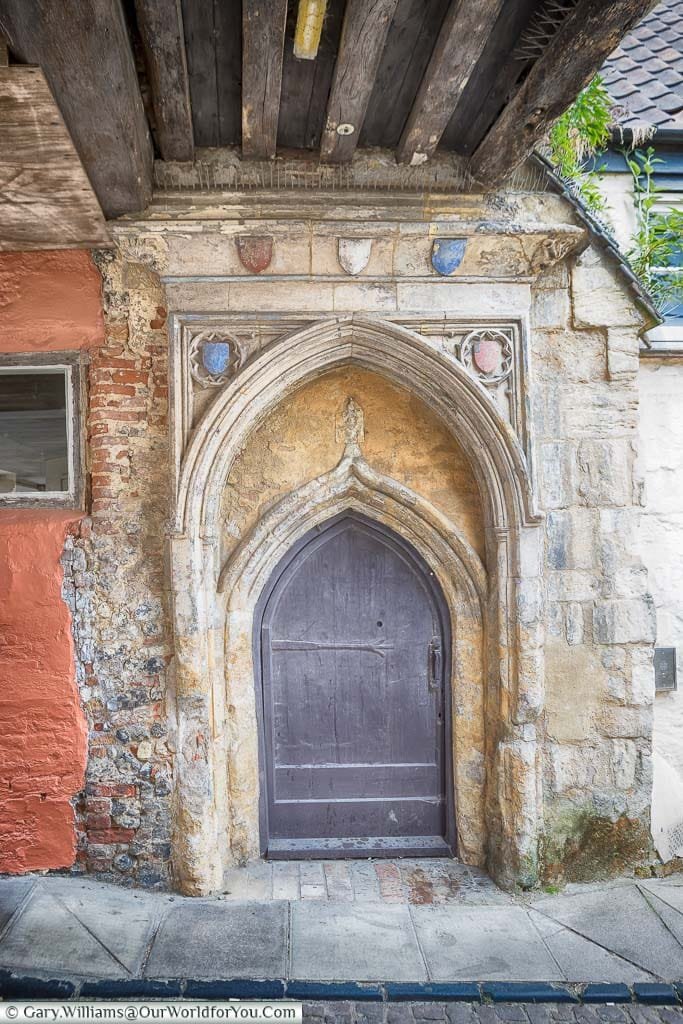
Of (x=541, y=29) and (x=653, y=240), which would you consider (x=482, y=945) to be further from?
(x=653, y=240)

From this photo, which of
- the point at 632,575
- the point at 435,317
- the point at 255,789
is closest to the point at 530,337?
the point at 435,317

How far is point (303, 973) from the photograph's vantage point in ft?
9.80

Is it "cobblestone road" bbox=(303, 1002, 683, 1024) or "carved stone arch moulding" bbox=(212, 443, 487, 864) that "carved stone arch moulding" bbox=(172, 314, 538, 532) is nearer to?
"carved stone arch moulding" bbox=(212, 443, 487, 864)

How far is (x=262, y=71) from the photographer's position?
2.63m

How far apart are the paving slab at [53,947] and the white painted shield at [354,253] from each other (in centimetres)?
334

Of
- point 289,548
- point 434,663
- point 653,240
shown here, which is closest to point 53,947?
point 289,548

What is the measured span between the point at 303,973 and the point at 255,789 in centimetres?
105

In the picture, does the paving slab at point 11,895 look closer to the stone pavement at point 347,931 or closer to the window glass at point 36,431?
the stone pavement at point 347,931

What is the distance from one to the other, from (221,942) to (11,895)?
109 centimetres

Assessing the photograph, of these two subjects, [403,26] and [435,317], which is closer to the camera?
[403,26]

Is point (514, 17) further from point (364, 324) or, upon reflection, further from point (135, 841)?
point (135, 841)

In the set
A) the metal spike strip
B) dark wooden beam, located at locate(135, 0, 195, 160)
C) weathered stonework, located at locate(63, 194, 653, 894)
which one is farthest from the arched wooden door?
the metal spike strip

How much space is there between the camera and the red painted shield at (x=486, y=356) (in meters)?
3.53

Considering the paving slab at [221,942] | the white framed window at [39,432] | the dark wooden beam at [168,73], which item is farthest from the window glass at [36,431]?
the paving slab at [221,942]
